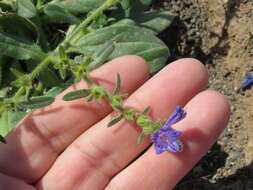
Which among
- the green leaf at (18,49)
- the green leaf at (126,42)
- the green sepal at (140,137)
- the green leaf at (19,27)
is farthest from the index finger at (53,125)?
the green leaf at (19,27)

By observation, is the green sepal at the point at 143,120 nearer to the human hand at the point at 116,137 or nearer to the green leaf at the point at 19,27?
the human hand at the point at 116,137

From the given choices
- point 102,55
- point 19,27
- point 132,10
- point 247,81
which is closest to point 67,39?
point 19,27

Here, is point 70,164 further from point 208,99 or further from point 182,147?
point 208,99

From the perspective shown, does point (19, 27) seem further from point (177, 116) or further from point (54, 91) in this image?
point (177, 116)

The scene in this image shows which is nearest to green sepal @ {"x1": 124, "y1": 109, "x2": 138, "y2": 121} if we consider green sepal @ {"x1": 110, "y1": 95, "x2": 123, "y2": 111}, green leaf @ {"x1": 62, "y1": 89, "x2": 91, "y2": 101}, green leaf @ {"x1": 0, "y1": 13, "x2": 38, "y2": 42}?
green sepal @ {"x1": 110, "y1": 95, "x2": 123, "y2": 111}

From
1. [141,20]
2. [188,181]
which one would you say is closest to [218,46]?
[141,20]

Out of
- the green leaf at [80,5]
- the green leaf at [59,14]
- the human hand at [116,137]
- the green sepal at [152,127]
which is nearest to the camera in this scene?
the green sepal at [152,127]

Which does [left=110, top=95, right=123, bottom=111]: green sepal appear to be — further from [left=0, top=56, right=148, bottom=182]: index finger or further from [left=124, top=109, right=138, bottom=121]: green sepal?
[left=0, top=56, right=148, bottom=182]: index finger
